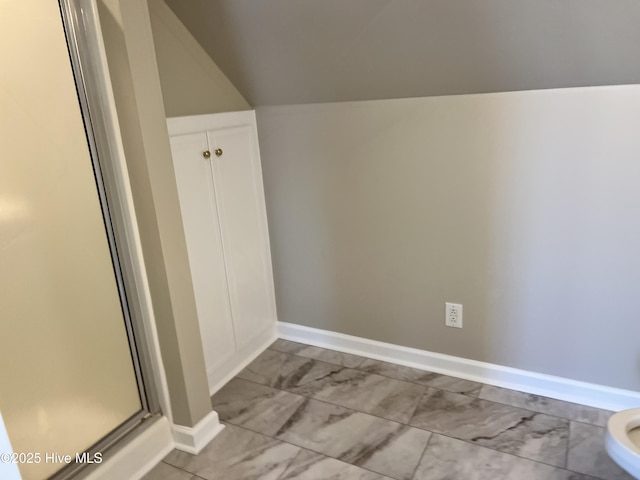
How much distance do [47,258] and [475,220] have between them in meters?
1.58

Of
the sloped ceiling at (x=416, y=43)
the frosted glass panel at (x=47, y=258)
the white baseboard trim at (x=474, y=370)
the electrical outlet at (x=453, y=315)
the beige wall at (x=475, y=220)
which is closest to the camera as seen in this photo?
the frosted glass panel at (x=47, y=258)

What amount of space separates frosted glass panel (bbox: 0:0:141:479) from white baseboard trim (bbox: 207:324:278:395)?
60cm

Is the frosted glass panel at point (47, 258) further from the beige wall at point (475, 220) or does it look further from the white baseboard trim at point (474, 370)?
the white baseboard trim at point (474, 370)

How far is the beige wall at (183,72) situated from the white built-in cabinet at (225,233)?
0.06m

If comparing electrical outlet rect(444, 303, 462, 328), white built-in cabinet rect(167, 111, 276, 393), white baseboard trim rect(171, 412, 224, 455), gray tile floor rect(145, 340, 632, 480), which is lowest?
gray tile floor rect(145, 340, 632, 480)

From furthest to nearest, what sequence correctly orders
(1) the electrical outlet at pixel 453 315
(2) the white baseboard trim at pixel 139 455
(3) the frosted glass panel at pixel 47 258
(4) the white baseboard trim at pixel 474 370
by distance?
(1) the electrical outlet at pixel 453 315, (4) the white baseboard trim at pixel 474 370, (2) the white baseboard trim at pixel 139 455, (3) the frosted glass panel at pixel 47 258

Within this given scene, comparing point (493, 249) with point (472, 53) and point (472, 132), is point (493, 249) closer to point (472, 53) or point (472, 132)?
point (472, 132)

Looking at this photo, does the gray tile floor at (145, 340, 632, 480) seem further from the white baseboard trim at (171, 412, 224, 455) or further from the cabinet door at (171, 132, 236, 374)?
the cabinet door at (171, 132, 236, 374)

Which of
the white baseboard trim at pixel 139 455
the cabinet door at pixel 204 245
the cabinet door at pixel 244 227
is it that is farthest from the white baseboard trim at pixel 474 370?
the white baseboard trim at pixel 139 455

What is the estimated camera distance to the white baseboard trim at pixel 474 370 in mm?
1938

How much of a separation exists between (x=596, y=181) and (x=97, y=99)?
1761 millimetres

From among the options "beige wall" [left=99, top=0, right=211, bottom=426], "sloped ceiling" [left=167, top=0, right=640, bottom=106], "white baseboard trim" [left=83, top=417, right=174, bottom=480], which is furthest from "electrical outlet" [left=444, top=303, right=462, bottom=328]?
"white baseboard trim" [left=83, top=417, right=174, bottom=480]

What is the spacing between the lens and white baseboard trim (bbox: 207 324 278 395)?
7.34 ft

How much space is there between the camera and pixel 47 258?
1.47m
